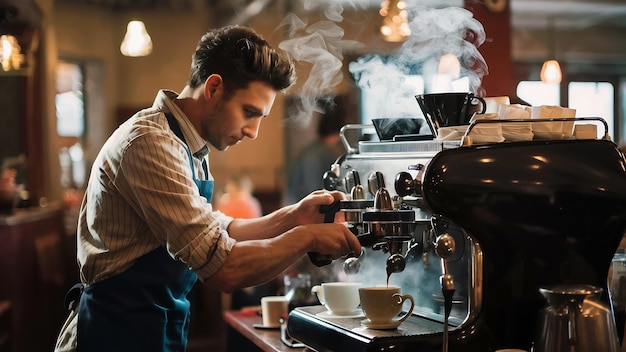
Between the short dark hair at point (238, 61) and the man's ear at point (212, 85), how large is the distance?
0.02 m

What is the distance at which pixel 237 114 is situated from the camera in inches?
78.6

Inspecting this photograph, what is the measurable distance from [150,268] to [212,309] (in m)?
4.54

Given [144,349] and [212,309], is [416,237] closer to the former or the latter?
[144,349]

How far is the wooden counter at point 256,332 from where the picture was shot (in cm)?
203

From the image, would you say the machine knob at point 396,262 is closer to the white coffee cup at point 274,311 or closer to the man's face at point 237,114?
the man's face at point 237,114

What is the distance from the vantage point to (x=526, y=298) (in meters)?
1.67

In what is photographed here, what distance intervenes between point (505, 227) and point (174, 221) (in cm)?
71

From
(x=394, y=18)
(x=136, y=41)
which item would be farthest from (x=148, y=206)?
(x=136, y=41)

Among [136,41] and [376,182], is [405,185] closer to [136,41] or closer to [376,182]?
[376,182]

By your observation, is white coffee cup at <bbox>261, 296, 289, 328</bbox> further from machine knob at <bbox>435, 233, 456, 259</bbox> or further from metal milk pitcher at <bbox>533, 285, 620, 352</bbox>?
metal milk pitcher at <bbox>533, 285, 620, 352</bbox>

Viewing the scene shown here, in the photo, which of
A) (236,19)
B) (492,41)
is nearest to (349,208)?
(492,41)

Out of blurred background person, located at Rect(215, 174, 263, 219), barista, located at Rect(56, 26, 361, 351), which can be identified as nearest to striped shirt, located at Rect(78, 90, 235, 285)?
barista, located at Rect(56, 26, 361, 351)

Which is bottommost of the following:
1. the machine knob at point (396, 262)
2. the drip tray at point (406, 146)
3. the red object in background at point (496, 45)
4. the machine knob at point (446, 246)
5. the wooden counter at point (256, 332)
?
the wooden counter at point (256, 332)

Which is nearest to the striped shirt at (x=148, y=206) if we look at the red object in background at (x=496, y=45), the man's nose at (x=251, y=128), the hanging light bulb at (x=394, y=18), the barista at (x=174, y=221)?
the barista at (x=174, y=221)
